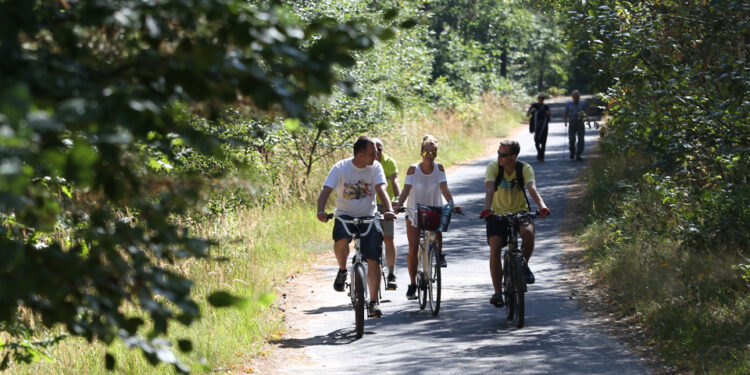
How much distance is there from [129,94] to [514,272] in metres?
6.58

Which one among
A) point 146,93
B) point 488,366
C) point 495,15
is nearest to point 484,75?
point 495,15

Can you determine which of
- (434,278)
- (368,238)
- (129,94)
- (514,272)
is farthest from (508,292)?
(129,94)

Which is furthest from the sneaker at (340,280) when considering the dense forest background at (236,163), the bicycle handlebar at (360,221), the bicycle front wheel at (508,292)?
the bicycle front wheel at (508,292)

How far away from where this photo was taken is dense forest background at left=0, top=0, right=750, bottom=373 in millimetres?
2352

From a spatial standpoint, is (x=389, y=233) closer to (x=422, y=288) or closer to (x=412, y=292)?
(x=412, y=292)

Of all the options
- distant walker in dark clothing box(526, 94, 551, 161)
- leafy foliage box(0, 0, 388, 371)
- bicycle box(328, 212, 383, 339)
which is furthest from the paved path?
distant walker in dark clothing box(526, 94, 551, 161)

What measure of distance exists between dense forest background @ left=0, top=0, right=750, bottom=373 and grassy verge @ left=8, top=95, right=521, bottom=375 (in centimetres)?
4

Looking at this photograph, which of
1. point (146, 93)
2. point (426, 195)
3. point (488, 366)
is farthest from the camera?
point (426, 195)

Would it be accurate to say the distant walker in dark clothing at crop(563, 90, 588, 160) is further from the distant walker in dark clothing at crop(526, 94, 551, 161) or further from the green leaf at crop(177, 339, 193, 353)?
the green leaf at crop(177, 339, 193, 353)

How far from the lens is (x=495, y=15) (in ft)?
161

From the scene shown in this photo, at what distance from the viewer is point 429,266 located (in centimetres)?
926

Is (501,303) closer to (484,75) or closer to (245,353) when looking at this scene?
(245,353)

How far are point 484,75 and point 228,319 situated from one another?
34927mm

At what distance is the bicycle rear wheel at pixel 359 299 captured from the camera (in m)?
8.17
